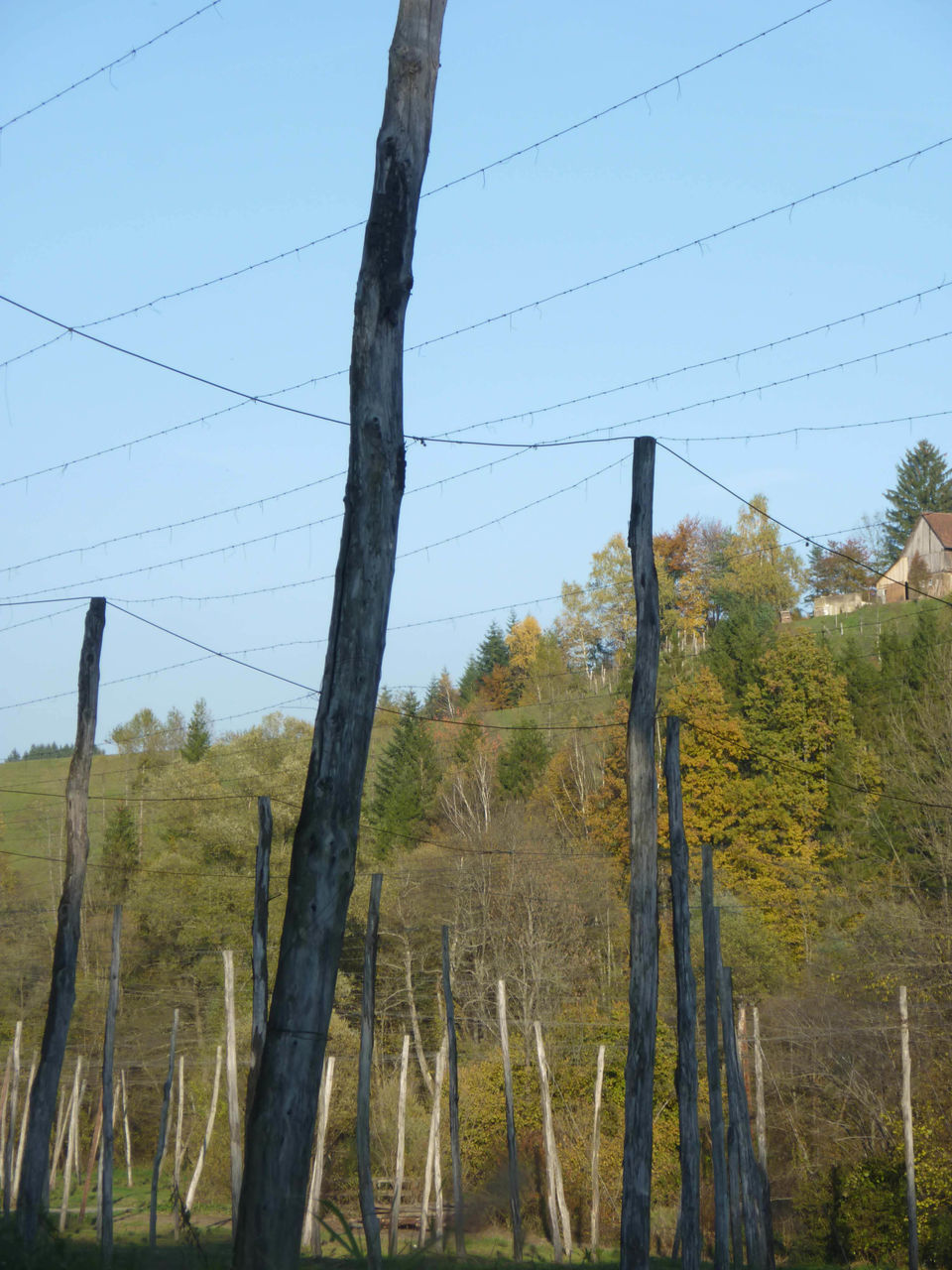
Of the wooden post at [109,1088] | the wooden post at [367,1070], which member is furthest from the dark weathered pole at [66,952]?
the wooden post at [367,1070]

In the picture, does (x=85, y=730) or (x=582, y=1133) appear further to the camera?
(x=582, y=1133)

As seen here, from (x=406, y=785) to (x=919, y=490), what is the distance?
198 ft

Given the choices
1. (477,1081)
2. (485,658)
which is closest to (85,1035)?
(477,1081)

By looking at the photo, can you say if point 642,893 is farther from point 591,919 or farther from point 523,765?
point 523,765

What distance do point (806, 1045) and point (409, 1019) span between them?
14.3 meters

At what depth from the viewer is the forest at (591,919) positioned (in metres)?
26.9

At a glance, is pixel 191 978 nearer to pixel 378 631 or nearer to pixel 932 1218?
pixel 932 1218

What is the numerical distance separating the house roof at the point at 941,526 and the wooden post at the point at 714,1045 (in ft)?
240

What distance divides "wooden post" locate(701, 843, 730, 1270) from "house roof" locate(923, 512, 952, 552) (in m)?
73.3

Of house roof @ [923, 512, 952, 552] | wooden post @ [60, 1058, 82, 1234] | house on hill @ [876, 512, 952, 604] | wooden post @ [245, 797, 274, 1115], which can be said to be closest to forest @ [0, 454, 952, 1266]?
wooden post @ [60, 1058, 82, 1234]

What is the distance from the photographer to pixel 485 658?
3302 inches

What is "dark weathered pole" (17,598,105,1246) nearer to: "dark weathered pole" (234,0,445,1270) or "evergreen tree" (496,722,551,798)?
"dark weathered pole" (234,0,445,1270)

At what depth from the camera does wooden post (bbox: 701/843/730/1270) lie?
48.4 ft

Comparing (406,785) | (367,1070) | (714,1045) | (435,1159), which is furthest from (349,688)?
(406,785)
